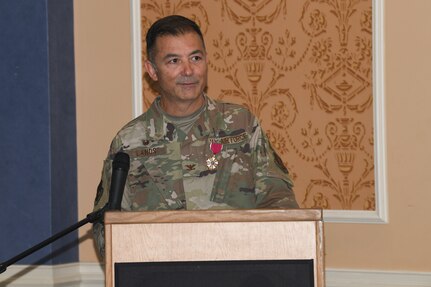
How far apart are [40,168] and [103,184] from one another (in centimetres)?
119

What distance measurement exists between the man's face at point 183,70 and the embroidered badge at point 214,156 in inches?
5.9

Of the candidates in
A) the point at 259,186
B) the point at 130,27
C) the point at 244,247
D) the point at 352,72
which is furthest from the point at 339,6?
the point at 244,247

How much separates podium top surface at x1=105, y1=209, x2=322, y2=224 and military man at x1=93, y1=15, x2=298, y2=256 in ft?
1.99

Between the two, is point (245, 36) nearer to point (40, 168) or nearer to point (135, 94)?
point (135, 94)

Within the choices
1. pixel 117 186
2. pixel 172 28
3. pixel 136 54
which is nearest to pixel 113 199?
pixel 117 186

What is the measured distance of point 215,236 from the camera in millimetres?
1931

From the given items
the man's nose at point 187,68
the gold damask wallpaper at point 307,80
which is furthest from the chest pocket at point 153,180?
the gold damask wallpaper at point 307,80

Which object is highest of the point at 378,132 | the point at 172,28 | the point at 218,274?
the point at 172,28

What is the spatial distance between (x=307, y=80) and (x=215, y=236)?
1.79 m

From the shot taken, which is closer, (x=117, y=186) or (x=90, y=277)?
(x=117, y=186)

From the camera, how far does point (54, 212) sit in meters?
3.75

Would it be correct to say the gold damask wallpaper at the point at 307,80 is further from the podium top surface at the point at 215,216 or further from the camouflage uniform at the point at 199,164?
the podium top surface at the point at 215,216

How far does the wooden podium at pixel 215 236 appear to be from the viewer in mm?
1915

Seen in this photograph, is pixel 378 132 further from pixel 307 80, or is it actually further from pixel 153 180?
pixel 153 180
